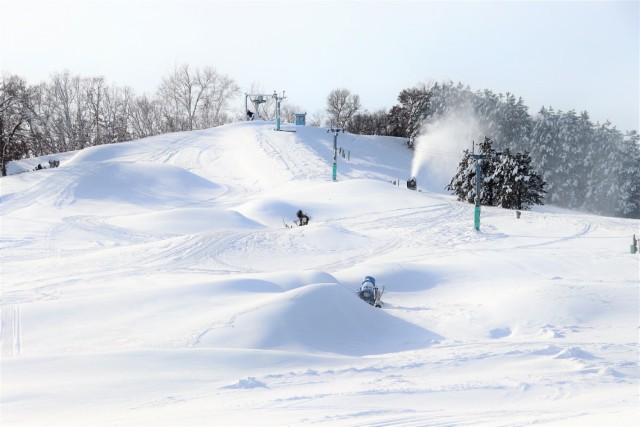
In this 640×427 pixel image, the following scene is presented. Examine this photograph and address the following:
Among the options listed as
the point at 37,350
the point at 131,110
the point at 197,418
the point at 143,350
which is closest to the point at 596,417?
the point at 197,418

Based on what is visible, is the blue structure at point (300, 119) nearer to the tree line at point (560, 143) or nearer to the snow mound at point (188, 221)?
the tree line at point (560, 143)

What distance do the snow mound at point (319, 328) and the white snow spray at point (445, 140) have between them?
4380 cm

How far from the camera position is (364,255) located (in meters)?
21.8

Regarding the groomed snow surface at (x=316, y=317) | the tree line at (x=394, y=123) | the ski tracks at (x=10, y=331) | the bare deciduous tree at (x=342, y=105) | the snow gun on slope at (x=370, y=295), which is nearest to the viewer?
the groomed snow surface at (x=316, y=317)

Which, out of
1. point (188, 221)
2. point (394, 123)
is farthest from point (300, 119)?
point (188, 221)

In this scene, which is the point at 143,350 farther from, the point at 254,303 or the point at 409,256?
the point at 409,256

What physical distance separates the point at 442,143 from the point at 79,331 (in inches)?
2234

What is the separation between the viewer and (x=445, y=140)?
65.6 meters

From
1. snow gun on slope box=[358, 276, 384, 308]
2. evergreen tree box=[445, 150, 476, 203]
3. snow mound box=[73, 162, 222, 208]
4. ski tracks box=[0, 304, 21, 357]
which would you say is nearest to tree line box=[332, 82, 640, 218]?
evergreen tree box=[445, 150, 476, 203]

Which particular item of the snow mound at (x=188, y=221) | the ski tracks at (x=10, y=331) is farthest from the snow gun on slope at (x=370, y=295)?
the snow mound at (x=188, y=221)

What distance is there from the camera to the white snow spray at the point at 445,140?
5747 centimetres

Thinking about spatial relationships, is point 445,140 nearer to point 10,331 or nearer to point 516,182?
point 516,182

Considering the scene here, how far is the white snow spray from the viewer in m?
57.5

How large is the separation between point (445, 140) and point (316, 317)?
5601 centimetres
